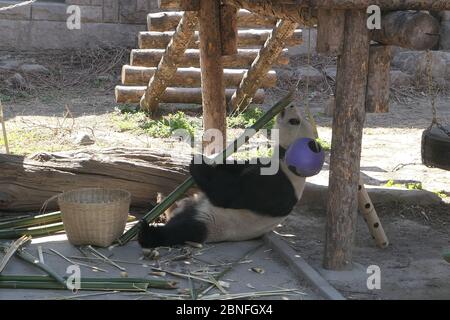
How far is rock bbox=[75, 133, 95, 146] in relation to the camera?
8.28 meters

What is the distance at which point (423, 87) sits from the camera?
1279 centimetres

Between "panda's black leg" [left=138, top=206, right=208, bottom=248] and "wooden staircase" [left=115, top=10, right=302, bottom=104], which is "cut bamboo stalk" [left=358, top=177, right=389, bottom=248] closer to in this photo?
"panda's black leg" [left=138, top=206, right=208, bottom=248]

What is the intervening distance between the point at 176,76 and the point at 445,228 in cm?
495

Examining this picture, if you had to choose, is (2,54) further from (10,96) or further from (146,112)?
(146,112)

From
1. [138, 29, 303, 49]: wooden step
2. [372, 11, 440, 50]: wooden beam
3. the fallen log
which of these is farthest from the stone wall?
[372, 11, 440, 50]: wooden beam

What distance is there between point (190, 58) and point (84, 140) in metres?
2.25

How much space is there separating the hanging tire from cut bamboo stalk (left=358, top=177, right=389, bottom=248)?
794mm

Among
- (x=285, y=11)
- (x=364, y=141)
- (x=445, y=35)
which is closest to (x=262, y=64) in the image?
(x=364, y=141)

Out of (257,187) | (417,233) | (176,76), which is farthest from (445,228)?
→ (176,76)

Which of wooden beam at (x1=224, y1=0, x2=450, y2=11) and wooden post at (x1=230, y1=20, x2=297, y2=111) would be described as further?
wooden post at (x1=230, y1=20, x2=297, y2=111)

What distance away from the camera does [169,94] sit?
10.1 m

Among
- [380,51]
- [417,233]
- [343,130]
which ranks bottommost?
[417,233]

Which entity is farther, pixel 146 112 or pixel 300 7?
pixel 146 112

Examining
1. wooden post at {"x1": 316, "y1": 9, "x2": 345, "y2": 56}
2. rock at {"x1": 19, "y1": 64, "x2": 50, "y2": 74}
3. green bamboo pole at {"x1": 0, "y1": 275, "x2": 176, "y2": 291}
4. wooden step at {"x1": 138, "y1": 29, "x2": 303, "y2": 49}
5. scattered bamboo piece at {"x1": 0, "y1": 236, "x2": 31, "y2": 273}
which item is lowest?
green bamboo pole at {"x1": 0, "y1": 275, "x2": 176, "y2": 291}
